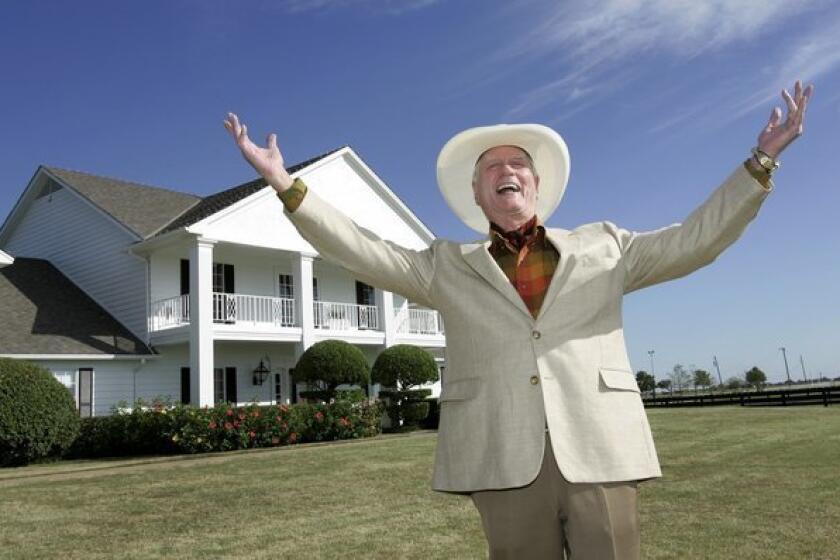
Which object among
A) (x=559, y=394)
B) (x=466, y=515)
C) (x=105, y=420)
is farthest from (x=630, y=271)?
(x=105, y=420)

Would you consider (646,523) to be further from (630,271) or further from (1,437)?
(1,437)

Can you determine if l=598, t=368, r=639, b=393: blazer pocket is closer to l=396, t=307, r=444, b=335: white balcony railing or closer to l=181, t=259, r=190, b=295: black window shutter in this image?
l=181, t=259, r=190, b=295: black window shutter

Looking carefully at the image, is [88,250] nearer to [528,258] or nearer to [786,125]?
[528,258]

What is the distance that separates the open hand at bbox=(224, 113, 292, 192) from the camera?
2.59 meters

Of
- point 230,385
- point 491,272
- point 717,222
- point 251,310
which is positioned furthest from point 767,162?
point 230,385

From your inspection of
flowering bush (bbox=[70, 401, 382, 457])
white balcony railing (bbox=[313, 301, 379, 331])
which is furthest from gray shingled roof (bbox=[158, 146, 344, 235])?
flowering bush (bbox=[70, 401, 382, 457])

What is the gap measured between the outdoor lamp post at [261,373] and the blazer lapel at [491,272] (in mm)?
21771

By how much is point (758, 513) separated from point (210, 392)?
1556 centimetres

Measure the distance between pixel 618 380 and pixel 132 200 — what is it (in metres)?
24.3

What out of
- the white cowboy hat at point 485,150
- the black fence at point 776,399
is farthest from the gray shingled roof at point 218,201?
the black fence at point 776,399

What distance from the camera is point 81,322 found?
21.3 meters

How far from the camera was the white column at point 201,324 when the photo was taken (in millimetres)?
19656

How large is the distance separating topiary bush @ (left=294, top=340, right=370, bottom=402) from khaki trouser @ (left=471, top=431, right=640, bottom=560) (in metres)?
18.2

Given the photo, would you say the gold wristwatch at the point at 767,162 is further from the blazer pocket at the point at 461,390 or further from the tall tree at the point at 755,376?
the tall tree at the point at 755,376
